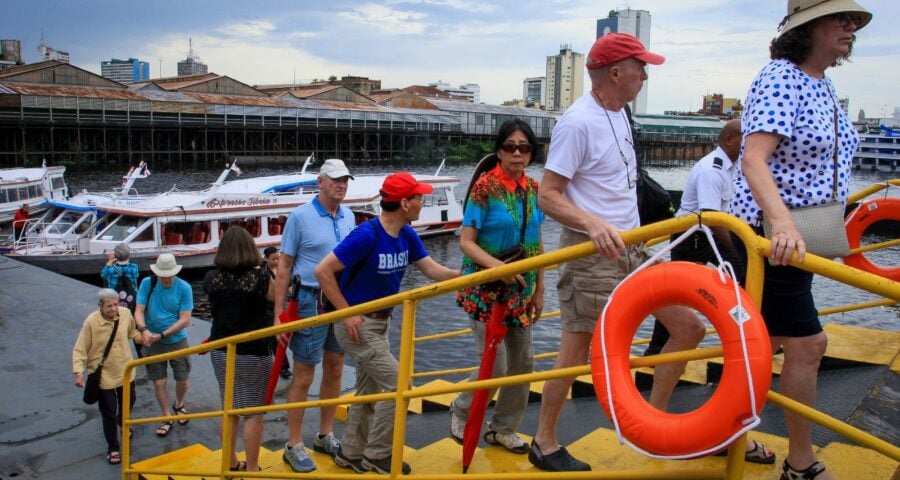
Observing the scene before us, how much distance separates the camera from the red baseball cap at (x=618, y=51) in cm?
310

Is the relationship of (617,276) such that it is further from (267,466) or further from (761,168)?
(267,466)

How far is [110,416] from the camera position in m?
6.16

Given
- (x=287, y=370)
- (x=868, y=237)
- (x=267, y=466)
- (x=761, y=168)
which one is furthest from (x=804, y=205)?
(x=868, y=237)

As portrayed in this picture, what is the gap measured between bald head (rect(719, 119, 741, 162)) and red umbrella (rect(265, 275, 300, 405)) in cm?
297

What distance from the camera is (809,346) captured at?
265cm

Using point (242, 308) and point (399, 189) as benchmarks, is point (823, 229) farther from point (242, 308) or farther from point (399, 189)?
point (242, 308)

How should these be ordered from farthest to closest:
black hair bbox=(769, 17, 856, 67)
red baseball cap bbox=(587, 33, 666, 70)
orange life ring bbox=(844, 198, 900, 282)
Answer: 1. orange life ring bbox=(844, 198, 900, 282)
2. red baseball cap bbox=(587, 33, 666, 70)
3. black hair bbox=(769, 17, 856, 67)

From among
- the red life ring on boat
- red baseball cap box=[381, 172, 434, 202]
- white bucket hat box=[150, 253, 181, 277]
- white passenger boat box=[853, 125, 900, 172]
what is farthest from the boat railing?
white passenger boat box=[853, 125, 900, 172]

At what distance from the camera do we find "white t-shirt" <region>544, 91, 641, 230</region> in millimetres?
3133

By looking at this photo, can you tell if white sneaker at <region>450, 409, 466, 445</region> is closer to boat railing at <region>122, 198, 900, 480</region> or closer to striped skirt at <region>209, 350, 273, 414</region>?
boat railing at <region>122, 198, 900, 480</region>

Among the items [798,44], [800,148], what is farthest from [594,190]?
[798,44]

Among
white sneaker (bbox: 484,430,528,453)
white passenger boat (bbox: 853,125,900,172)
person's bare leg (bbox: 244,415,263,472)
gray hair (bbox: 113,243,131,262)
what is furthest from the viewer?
white passenger boat (bbox: 853,125,900,172)

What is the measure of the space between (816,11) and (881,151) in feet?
235

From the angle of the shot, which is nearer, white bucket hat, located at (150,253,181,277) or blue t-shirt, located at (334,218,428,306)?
blue t-shirt, located at (334,218,428,306)
